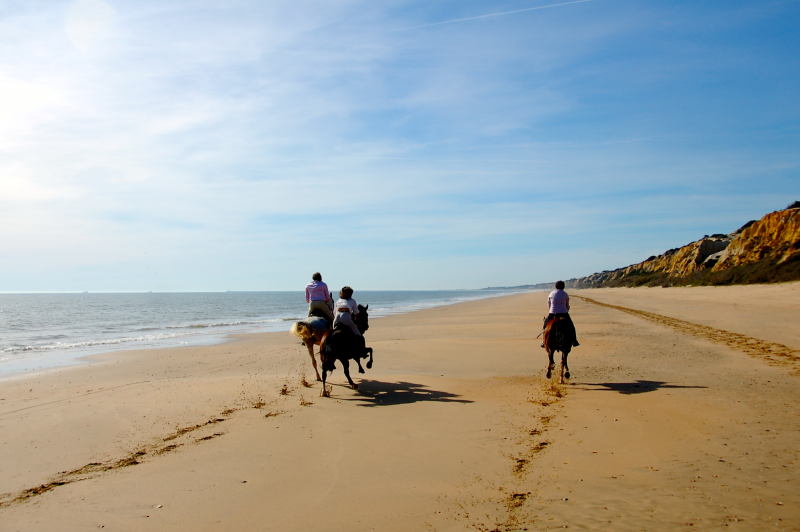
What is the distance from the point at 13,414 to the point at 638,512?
390 inches

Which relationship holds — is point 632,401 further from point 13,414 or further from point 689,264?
point 689,264

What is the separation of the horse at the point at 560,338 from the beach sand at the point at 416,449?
18.2 inches

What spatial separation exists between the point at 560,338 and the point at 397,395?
3.88 m

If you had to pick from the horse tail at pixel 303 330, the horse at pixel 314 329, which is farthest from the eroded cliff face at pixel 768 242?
the horse tail at pixel 303 330

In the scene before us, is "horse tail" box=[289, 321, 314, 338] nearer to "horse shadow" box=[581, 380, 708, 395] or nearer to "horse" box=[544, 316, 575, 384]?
"horse" box=[544, 316, 575, 384]

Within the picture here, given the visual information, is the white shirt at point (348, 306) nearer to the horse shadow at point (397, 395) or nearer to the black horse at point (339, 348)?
the black horse at point (339, 348)

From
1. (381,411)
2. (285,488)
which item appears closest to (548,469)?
(285,488)

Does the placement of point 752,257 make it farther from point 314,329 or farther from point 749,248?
point 314,329

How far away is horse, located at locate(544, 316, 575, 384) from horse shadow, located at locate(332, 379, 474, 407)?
2.78 meters

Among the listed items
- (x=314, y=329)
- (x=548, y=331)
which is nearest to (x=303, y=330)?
(x=314, y=329)

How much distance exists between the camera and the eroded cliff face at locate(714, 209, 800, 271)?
44125mm

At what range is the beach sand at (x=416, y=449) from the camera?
416 centimetres

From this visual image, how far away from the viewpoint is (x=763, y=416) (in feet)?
22.1

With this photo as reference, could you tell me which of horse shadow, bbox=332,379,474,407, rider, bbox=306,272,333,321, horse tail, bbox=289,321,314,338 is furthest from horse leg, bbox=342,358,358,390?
rider, bbox=306,272,333,321
